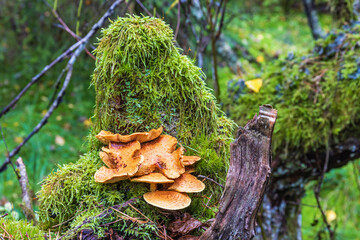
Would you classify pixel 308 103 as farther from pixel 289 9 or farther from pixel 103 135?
pixel 289 9

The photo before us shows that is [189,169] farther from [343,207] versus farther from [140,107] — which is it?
[343,207]

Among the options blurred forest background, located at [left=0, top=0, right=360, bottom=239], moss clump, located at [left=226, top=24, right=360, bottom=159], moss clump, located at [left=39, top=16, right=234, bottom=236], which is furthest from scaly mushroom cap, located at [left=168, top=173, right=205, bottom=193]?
moss clump, located at [left=226, top=24, right=360, bottom=159]

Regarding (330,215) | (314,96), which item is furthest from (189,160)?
(330,215)

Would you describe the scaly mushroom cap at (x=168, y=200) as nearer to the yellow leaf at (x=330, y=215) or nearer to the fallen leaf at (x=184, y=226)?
the fallen leaf at (x=184, y=226)

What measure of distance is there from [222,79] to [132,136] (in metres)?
4.04

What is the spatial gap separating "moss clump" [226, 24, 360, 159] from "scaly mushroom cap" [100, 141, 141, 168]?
1785 mm

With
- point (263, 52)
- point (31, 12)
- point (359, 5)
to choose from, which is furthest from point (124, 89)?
point (263, 52)

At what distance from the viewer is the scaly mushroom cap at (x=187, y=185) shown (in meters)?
1.44

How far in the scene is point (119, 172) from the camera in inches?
56.3

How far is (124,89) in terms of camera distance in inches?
65.8

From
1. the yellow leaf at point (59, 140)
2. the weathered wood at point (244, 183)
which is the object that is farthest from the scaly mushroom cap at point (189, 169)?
the yellow leaf at point (59, 140)

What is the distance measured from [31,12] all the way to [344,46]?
529 cm

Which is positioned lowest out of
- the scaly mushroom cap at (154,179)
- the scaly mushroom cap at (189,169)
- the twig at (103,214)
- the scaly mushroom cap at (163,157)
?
the twig at (103,214)

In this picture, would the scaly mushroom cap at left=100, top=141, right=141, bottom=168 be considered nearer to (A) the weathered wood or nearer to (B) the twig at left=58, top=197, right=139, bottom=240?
(B) the twig at left=58, top=197, right=139, bottom=240
